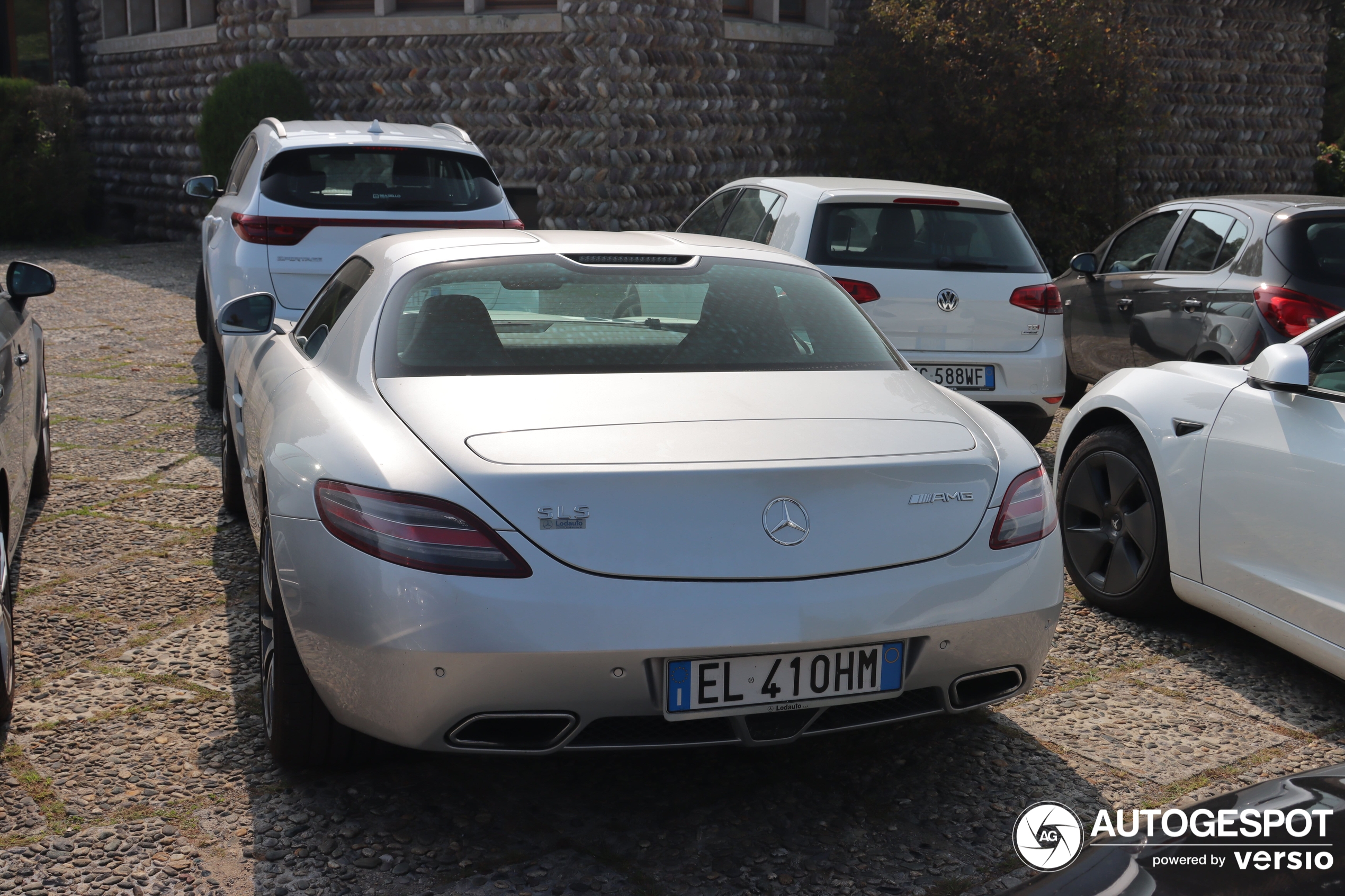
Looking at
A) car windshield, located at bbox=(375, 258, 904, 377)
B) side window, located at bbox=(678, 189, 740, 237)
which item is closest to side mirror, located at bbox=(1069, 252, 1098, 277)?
side window, located at bbox=(678, 189, 740, 237)

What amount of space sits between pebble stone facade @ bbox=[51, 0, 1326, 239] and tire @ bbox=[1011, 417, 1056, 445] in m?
9.41

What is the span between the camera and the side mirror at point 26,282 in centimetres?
503

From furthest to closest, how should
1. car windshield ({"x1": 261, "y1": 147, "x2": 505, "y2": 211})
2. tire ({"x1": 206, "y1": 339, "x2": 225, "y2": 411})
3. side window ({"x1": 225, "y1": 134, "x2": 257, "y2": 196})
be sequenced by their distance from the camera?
side window ({"x1": 225, "y1": 134, "x2": 257, "y2": 196}), tire ({"x1": 206, "y1": 339, "x2": 225, "y2": 411}), car windshield ({"x1": 261, "y1": 147, "x2": 505, "y2": 211})

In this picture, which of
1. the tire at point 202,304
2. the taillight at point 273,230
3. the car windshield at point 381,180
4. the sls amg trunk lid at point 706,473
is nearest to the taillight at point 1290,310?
the sls amg trunk lid at point 706,473

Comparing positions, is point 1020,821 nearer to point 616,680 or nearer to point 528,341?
point 616,680

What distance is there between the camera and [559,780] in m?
3.33

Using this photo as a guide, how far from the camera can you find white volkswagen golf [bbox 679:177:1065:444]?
6.96 metres

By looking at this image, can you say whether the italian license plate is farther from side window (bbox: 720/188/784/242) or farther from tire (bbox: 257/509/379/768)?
tire (bbox: 257/509/379/768)

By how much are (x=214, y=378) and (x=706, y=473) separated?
222 inches

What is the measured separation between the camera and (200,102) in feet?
62.0

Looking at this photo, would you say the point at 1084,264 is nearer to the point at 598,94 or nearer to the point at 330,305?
the point at 330,305

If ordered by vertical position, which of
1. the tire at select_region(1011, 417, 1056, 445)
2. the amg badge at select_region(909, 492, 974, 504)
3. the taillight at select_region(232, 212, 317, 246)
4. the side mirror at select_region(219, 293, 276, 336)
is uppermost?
the taillight at select_region(232, 212, 317, 246)

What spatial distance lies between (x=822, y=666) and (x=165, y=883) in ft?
4.94

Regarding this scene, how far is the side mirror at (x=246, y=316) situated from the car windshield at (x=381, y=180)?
3.01 meters
